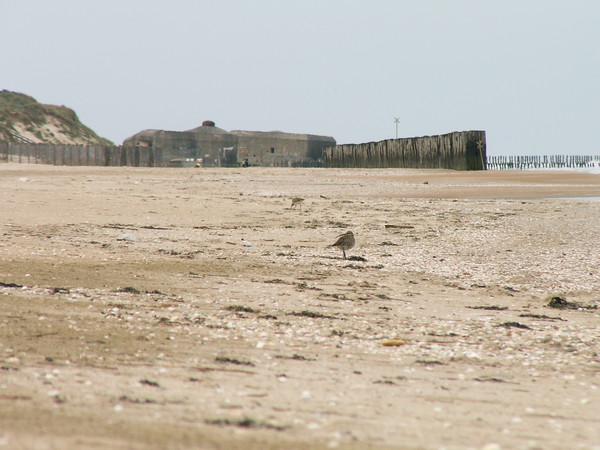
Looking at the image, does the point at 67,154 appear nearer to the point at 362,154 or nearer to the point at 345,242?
the point at 362,154

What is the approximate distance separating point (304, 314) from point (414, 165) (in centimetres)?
3164

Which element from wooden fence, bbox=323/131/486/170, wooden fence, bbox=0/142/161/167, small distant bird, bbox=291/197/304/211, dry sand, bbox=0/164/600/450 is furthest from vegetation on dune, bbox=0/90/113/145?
dry sand, bbox=0/164/600/450

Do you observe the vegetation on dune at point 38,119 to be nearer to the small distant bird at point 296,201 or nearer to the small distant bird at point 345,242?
the small distant bird at point 296,201

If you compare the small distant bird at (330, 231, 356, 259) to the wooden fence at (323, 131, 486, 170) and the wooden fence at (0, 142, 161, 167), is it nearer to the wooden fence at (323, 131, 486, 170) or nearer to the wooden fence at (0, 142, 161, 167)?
the wooden fence at (323, 131, 486, 170)

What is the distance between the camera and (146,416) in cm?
299

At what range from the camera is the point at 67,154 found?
131 feet

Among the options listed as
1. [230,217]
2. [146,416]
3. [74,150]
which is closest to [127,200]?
[230,217]

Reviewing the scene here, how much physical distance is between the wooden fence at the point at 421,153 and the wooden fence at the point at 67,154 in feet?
40.9

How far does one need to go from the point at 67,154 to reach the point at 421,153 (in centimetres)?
1831

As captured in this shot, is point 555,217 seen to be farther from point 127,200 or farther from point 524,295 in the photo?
point 127,200

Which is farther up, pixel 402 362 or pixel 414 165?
pixel 414 165

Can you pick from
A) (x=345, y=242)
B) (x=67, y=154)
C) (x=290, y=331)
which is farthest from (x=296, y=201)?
(x=67, y=154)

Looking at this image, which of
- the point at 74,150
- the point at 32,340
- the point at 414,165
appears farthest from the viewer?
the point at 74,150

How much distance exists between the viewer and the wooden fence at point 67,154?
38812 mm
